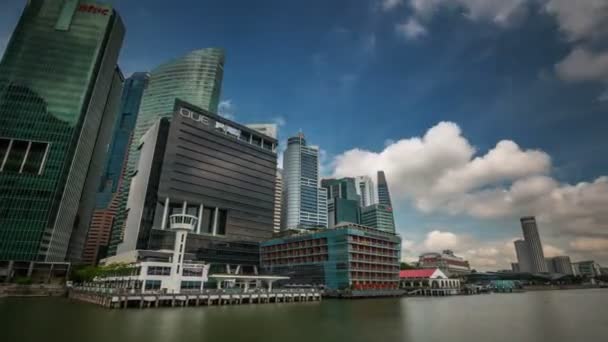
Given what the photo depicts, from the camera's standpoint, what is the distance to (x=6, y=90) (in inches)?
4727

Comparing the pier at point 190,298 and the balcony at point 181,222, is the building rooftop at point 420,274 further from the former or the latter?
the balcony at point 181,222

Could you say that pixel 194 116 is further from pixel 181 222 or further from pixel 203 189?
pixel 181 222

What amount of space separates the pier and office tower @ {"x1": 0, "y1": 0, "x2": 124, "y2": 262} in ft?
136

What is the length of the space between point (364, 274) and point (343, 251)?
12205mm

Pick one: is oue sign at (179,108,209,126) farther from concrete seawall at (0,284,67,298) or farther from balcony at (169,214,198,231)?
concrete seawall at (0,284,67,298)

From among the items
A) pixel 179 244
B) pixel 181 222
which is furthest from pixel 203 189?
pixel 179 244

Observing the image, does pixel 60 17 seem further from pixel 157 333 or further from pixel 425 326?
pixel 425 326

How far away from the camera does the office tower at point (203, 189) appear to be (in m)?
119

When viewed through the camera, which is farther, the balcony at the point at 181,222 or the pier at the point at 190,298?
the balcony at the point at 181,222

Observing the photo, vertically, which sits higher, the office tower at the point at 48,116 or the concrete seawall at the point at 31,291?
the office tower at the point at 48,116

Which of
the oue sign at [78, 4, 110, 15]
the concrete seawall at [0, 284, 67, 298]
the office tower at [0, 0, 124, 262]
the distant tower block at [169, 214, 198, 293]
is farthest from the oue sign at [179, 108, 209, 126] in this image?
the concrete seawall at [0, 284, 67, 298]

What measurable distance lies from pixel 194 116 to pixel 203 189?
34.5m

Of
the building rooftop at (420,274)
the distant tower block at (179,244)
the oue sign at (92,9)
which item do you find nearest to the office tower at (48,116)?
the oue sign at (92,9)

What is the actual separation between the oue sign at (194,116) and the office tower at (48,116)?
39.2 m
